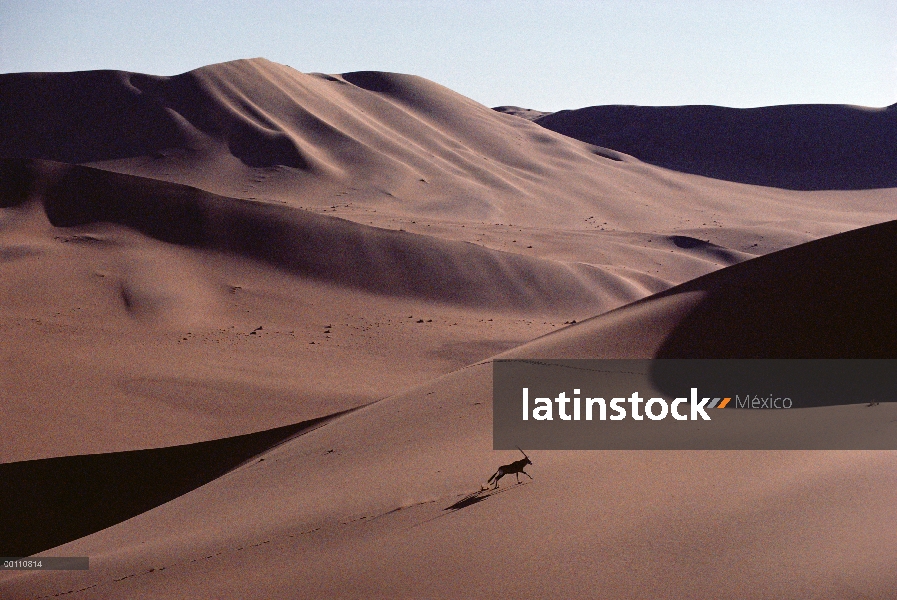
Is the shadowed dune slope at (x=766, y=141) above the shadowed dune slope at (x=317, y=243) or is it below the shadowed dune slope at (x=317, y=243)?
above

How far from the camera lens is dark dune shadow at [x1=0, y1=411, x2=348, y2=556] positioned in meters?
10.0

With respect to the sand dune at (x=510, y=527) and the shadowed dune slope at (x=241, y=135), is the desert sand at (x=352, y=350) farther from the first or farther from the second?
the shadowed dune slope at (x=241, y=135)

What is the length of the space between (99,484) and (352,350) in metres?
8.39

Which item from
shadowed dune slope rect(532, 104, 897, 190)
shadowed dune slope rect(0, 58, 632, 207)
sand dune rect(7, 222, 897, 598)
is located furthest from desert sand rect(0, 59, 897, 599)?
shadowed dune slope rect(532, 104, 897, 190)

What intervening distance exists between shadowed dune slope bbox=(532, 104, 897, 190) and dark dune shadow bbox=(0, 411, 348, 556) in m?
67.1

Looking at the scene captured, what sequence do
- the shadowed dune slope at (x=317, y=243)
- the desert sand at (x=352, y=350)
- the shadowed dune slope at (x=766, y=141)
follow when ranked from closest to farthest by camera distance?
the desert sand at (x=352, y=350) < the shadowed dune slope at (x=317, y=243) < the shadowed dune slope at (x=766, y=141)

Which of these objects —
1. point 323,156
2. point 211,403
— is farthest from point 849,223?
point 211,403

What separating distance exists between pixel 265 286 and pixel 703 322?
53.1 ft

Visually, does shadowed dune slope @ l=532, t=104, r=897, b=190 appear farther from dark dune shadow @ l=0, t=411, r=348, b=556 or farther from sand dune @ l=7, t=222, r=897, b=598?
sand dune @ l=7, t=222, r=897, b=598

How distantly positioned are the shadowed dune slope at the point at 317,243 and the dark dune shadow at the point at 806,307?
15.1 metres

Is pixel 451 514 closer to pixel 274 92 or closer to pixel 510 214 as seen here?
pixel 510 214

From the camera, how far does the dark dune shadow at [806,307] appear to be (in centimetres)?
854

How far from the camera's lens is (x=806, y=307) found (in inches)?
361

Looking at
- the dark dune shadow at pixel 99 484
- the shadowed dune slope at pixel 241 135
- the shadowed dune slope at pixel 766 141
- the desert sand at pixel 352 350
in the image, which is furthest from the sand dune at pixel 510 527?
the shadowed dune slope at pixel 766 141
